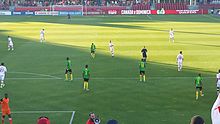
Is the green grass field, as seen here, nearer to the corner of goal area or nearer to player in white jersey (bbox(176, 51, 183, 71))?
the corner of goal area

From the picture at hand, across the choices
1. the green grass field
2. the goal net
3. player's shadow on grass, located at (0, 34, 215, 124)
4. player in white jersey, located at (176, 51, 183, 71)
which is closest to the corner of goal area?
the green grass field

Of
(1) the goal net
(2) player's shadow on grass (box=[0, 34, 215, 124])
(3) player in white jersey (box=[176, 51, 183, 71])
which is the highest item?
(1) the goal net

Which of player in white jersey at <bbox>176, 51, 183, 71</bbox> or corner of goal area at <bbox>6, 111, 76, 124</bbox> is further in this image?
player in white jersey at <bbox>176, 51, 183, 71</bbox>

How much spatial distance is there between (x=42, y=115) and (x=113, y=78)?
29.9 feet

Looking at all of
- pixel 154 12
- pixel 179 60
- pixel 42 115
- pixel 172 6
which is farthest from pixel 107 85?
pixel 172 6

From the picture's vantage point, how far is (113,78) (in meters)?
27.8

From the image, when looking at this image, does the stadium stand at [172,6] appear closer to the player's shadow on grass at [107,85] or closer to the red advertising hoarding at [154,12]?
the red advertising hoarding at [154,12]

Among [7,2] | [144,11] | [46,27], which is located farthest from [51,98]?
[7,2]

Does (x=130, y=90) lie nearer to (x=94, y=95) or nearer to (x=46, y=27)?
(x=94, y=95)

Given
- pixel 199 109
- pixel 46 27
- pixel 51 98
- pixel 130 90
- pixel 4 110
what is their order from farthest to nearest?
1. pixel 46 27
2. pixel 130 90
3. pixel 51 98
4. pixel 199 109
5. pixel 4 110

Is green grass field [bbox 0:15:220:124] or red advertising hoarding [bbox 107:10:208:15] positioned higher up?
red advertising hoarding [bbox 107:10:208:15]

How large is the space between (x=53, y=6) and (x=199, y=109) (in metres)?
74.2

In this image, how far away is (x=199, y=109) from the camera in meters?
20.1

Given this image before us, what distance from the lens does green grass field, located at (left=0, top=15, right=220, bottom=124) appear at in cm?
1980
